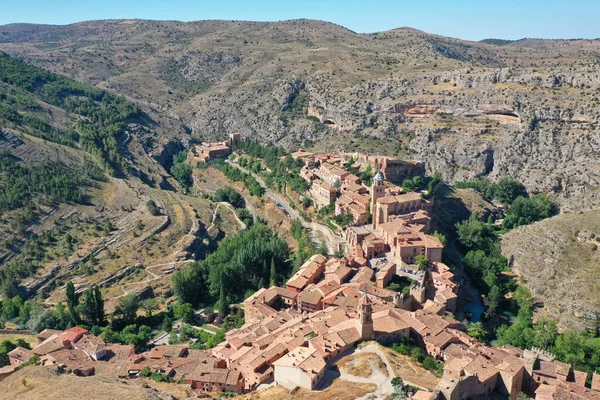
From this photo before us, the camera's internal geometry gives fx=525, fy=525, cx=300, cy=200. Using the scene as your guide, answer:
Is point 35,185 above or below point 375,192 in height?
below

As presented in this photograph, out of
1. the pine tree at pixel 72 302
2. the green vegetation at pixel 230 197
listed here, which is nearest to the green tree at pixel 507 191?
the green vegetation at pixel 230 197

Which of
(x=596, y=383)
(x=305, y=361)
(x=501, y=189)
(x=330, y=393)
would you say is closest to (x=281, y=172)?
(x=501, y=189)

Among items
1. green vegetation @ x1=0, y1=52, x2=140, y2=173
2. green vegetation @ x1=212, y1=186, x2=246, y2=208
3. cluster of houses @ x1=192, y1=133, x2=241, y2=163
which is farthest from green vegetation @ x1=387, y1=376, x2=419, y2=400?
cluster of houses @ x1=192, y1=133, x2=241, y2=163

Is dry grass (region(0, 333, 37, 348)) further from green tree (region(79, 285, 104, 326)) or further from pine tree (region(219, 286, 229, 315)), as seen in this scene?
pine tree (region(219, 286, 229, 315))

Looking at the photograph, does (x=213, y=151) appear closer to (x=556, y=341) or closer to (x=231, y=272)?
(x=231, y=272)

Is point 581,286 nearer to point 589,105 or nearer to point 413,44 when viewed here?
point 589,105

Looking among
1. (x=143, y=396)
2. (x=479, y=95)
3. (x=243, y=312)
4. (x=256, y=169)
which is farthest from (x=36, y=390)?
(x=479, y=95)
